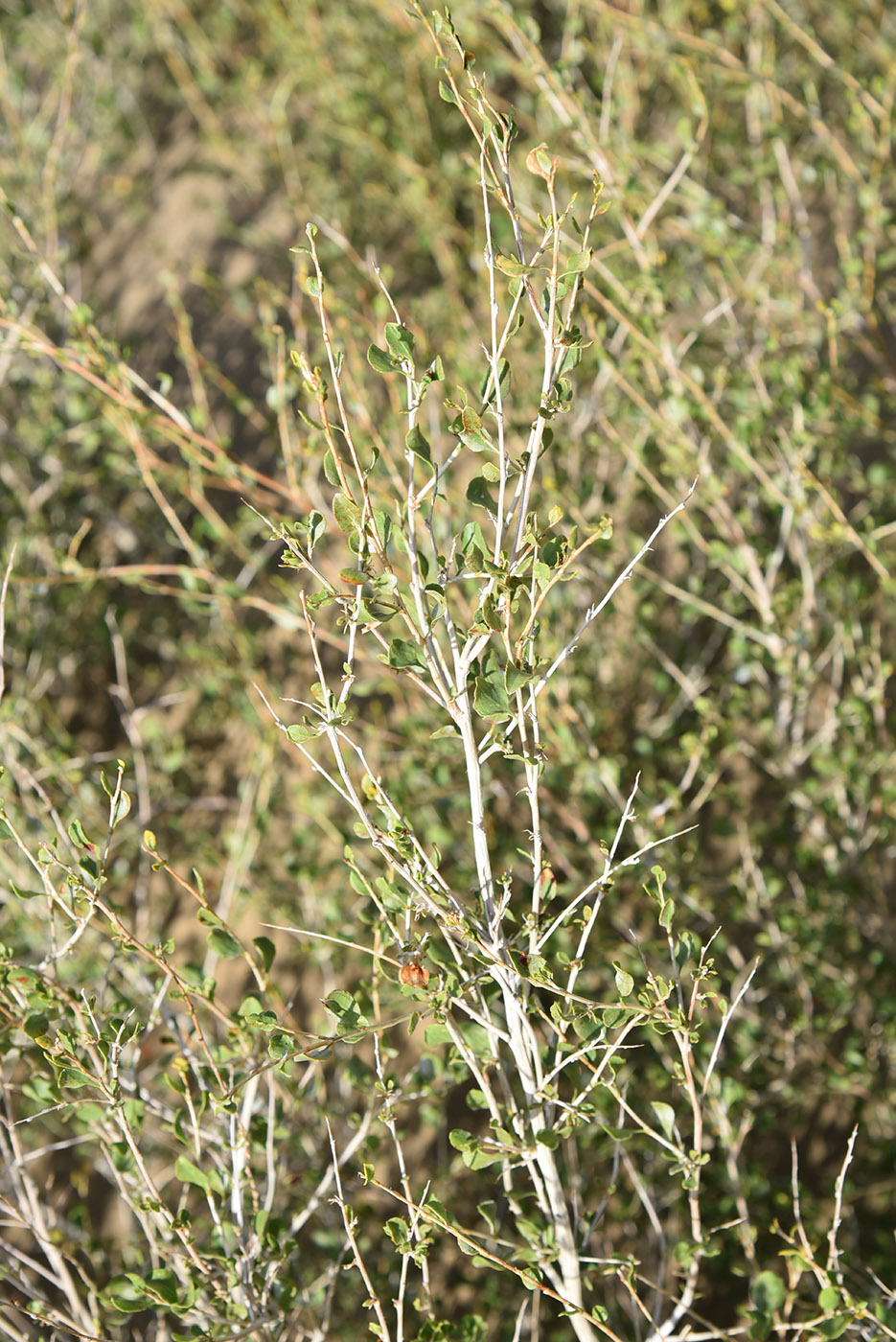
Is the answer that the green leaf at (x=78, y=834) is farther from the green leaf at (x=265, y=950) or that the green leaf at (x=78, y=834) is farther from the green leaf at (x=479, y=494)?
the green leaf at (x=479, y=494)

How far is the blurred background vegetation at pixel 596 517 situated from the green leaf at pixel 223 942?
11.1 inches

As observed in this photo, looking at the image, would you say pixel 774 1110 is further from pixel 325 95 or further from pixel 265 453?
pixel 325 95

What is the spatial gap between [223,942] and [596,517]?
1.46 metres

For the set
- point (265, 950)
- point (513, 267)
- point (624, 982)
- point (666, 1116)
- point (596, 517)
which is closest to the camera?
point (513, 267)

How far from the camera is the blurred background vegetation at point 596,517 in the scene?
79.7 inches

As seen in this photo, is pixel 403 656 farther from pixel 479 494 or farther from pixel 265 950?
pixel 265 950

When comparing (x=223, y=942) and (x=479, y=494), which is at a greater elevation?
(x=479, y=494)

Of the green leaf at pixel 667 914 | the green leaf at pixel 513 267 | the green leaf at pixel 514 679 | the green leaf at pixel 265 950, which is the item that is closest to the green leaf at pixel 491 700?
the green leaf at pixel 514 679

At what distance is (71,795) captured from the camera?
2385 millimetres

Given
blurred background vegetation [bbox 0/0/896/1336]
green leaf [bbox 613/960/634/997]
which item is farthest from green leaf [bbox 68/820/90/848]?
green leaf [bbox 613/960/634/997]

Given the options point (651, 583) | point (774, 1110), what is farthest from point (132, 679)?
point (774, 1110)

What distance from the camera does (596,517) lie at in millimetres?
2467

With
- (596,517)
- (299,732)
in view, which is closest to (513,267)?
(299,732)

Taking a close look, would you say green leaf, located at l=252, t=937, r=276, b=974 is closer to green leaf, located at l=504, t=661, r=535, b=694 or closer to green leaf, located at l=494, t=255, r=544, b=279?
green leaf, located at l=504, t=661, r=535, b=694
